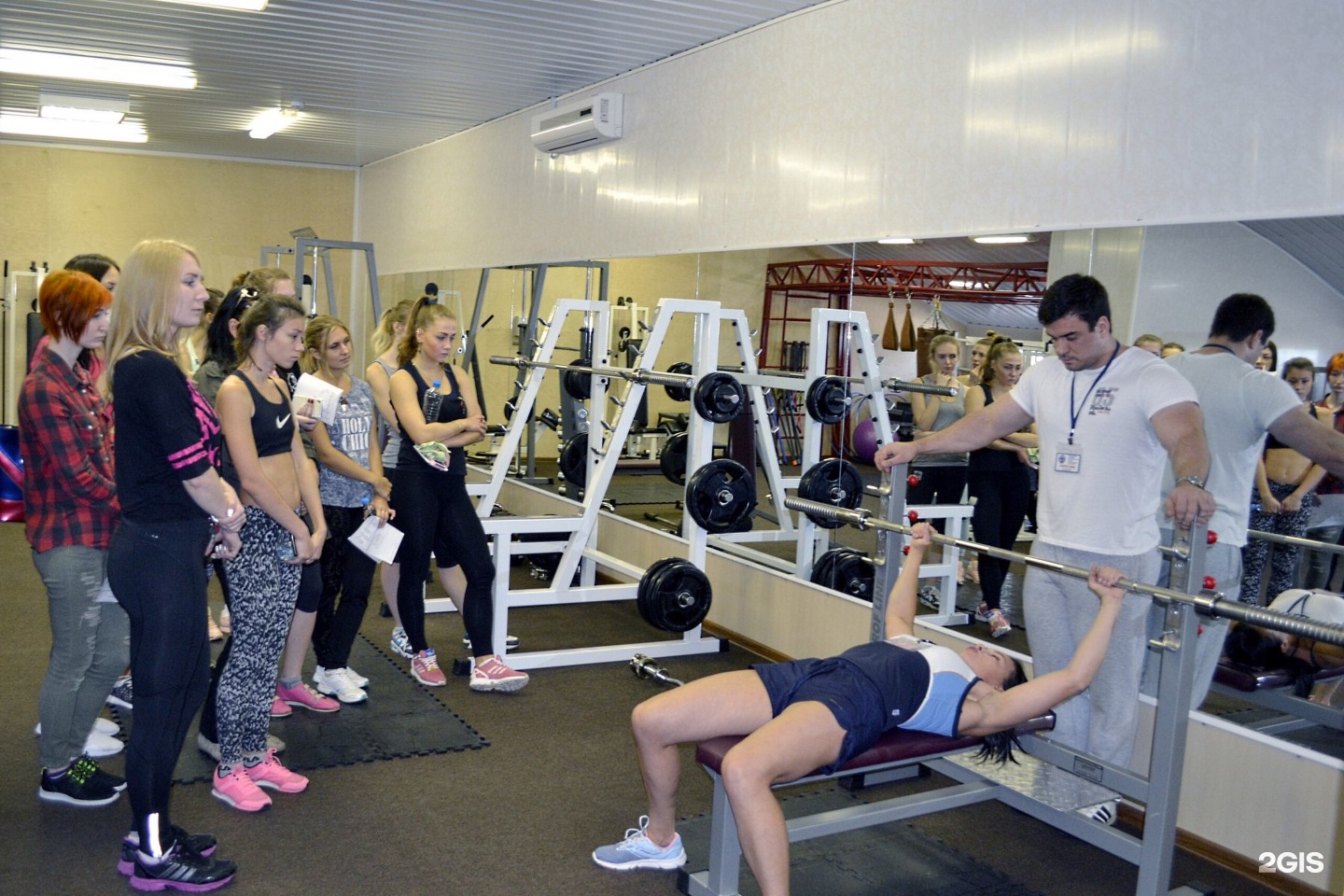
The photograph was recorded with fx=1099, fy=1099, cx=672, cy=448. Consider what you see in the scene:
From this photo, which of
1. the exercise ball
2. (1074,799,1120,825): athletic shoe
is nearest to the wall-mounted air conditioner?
the exercise ball

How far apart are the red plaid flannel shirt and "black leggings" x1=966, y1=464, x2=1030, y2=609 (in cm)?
283

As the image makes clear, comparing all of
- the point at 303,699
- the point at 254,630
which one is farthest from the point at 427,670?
the point at 254,630

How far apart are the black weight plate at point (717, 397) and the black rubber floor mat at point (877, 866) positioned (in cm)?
177

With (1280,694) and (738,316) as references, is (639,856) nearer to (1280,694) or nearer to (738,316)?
(1280,694)

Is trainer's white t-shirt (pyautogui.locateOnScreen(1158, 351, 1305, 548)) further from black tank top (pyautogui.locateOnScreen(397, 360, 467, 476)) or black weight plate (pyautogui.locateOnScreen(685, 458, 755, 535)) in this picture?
black tank top (pyautogui.locateOnScreen(397, 360, 467, 476))

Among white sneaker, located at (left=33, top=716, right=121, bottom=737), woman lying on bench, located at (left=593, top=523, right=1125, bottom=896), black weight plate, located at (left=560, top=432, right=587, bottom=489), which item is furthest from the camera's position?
black weight plate, located at (left=560, top=432, right=587, bottom=489)

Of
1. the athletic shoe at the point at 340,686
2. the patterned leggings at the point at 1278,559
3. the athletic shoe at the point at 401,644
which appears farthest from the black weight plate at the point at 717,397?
the patterned leggings at the point at 1278,559

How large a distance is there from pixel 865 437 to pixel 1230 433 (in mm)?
1750

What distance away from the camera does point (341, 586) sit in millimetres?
3795

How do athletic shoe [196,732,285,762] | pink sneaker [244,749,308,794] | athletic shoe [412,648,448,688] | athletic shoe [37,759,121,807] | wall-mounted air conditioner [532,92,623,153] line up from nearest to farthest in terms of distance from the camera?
athletic shoe [37,759,121,807] < pink sneaker [244,749,308,794] < athletic shoe [196,732,285,762] < athletic shoe [412,648,448,688] < wall-mounted air conditioner [532,92,623,153]

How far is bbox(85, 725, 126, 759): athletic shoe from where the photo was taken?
331 centimetres

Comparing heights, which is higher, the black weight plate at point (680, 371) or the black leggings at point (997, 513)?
the black weight plate at point (680, 371)

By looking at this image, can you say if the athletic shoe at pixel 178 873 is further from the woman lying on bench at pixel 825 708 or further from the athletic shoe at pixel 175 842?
the woman lying on bench at pixel 825 708

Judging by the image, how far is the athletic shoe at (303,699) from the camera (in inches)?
148
